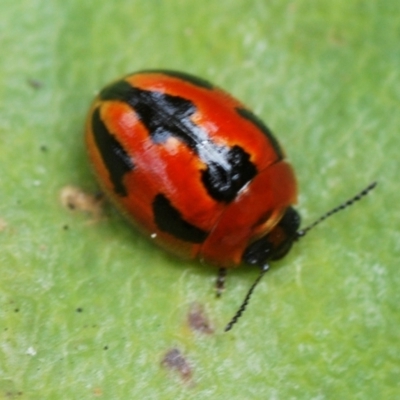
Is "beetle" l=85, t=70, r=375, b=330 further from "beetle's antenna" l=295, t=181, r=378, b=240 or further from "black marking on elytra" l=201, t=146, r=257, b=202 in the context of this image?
"beetle's antenna" l=295, t=181, r=378, b=240

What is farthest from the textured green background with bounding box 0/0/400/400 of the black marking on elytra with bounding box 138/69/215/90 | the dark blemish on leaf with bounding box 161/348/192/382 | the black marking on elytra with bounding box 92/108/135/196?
the black marking on elytra with bounding box 138/69/215/90

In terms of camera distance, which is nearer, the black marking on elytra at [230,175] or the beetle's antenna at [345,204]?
the black marking on elytra at [230,175]

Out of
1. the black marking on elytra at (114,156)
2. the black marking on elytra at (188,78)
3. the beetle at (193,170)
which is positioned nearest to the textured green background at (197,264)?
the beetle at (193,170)

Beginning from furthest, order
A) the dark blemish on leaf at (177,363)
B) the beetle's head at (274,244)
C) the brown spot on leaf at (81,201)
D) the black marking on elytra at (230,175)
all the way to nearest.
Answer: the brown spot on leaf at (81,201)
the beetle's head at (274,244)
the black marking on elytra at (230,175)
the dark blemish on leaf at (177,363)

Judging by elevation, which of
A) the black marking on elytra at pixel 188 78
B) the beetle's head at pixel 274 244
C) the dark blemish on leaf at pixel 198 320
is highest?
the black marking on elytra at pixel 188 78

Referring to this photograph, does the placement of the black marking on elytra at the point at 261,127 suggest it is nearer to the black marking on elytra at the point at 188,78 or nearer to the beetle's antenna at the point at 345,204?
the black marking on elytra at the point at 188,78

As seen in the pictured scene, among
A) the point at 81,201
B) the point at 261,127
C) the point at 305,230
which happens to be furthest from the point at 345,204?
the point at 81,201

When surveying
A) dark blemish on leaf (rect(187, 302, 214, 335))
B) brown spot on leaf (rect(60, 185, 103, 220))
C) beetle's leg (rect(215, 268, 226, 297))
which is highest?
beetle's leg (rect(215, 268, 226, 297))

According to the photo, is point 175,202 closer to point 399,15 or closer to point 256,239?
point 256,239
